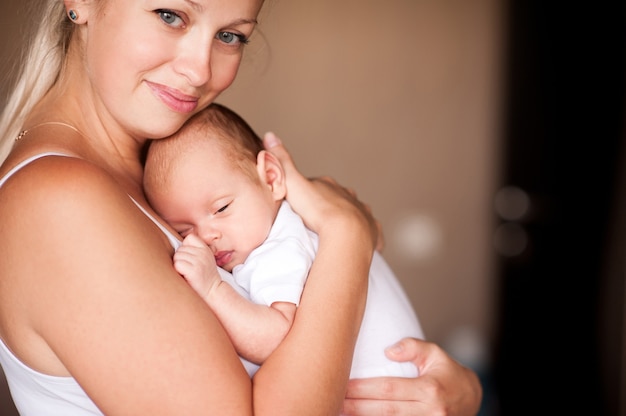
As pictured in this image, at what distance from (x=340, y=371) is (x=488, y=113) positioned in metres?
3.31

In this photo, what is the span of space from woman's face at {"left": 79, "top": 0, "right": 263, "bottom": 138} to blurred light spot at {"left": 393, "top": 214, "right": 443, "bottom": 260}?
305 centimetres

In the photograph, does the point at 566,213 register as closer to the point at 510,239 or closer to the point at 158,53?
the point at 510,239

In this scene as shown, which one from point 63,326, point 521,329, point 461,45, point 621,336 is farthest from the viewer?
point 461,45

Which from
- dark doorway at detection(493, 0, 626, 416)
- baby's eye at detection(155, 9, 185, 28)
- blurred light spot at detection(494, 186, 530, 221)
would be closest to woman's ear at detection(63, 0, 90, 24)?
baby's eye at detection(155, 9, 185, 28)

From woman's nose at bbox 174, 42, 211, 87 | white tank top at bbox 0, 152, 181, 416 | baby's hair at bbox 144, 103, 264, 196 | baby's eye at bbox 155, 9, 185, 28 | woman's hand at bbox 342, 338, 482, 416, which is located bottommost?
woman's hand at bbox 342, 338, 482, 416

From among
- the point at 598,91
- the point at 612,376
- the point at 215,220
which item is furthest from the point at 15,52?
the point at 612,376

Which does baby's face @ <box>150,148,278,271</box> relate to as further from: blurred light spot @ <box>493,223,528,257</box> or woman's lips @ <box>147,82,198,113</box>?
blurred light spot @ <box>493,223,528,257</box>

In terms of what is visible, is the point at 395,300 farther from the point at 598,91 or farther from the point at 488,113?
the point at 488,113

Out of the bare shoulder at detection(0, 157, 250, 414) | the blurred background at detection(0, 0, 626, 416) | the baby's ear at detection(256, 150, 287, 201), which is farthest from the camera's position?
the blurred background at detection(0, 0, 626, 416)

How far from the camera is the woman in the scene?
100cm

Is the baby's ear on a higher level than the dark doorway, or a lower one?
higher

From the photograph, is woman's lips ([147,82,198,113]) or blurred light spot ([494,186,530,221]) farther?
blurred light spot ([494,186,530,221])

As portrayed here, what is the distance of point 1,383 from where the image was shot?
3500mm

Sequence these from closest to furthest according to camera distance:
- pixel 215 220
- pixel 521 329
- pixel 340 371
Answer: pixel 340 371
pixel 215 220
pixel 521 329
